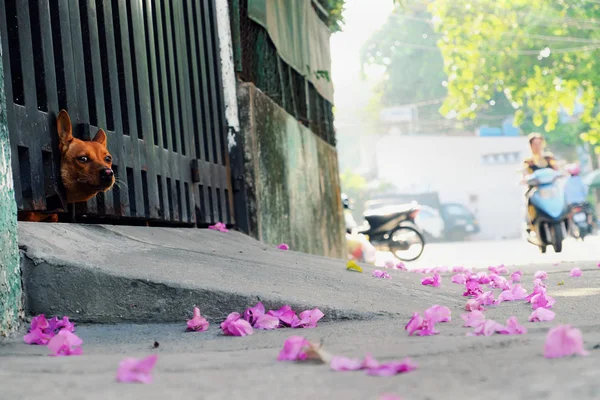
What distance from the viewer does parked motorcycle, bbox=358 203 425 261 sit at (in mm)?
14734

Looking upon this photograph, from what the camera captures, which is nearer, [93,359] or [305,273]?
[93,359]

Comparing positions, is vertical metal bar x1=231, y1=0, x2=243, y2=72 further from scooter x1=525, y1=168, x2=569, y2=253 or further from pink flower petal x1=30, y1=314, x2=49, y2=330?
scooter x1=525, y1=168, x2=569, y2=253

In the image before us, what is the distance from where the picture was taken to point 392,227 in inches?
582

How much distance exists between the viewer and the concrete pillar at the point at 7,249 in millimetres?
2754

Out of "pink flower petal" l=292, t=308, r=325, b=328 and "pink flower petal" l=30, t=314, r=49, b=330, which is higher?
"pink flower petal" l=30, t=314, r=49, b=330

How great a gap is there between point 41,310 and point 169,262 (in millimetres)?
674

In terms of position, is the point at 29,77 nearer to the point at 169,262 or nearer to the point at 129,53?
the point at 169,262

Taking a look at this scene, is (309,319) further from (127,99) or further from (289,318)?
(127,99)

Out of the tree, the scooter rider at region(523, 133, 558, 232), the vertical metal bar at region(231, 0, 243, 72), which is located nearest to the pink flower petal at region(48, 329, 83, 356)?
the vertical metal bar at region(231, 0, 243, 72)

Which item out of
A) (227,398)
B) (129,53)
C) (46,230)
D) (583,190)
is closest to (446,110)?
(583,190)

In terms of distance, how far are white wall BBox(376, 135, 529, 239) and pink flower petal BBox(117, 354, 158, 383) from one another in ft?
131

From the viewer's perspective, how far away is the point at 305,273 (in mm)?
4008

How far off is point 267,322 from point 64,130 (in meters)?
1.30

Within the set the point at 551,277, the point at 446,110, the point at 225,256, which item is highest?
the point at 446,110
